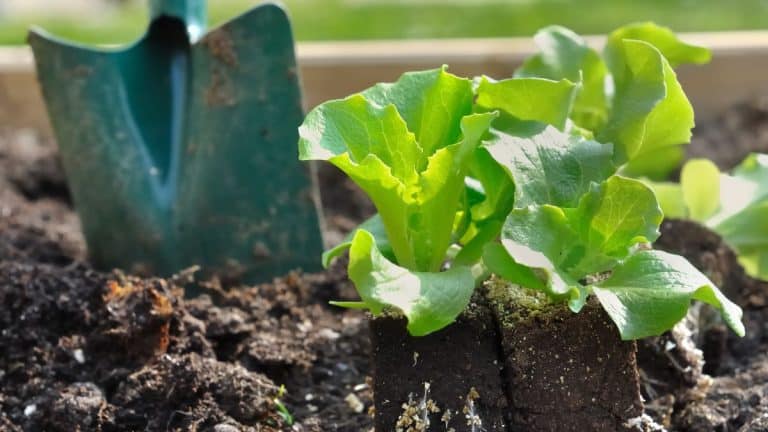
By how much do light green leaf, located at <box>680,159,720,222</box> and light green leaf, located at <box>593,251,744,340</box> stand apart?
0.47m

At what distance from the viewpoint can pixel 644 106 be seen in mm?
1322

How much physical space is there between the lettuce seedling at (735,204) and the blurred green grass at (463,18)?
1.79m

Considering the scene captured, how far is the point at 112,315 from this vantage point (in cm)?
152

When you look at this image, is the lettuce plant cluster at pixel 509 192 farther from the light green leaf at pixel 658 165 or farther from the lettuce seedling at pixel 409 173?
the light green leaf at pixel 658 165

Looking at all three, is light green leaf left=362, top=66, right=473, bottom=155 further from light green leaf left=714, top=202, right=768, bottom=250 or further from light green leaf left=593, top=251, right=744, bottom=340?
light green leaf left=714, top=202, right=768, bottom=250

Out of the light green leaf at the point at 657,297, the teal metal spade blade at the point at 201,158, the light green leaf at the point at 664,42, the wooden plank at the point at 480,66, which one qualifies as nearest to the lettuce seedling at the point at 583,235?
the light green leaf at the point at 657,297

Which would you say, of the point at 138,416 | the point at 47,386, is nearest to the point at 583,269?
Result: the point at 138,416

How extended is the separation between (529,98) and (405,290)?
32cm

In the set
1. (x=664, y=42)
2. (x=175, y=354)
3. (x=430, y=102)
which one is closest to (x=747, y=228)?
(x=664, y=42)

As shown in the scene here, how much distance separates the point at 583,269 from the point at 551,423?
18 cm

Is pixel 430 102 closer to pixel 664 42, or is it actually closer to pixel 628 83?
pixel 628 83

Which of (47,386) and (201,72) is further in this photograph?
(201,72)

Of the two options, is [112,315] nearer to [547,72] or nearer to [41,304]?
[41,304]

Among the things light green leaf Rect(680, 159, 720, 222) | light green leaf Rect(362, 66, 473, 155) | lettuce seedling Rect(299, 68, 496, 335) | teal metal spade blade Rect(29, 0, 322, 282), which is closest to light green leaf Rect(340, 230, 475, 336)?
lettuce seedling Rect(299, 68, 496, 335)
